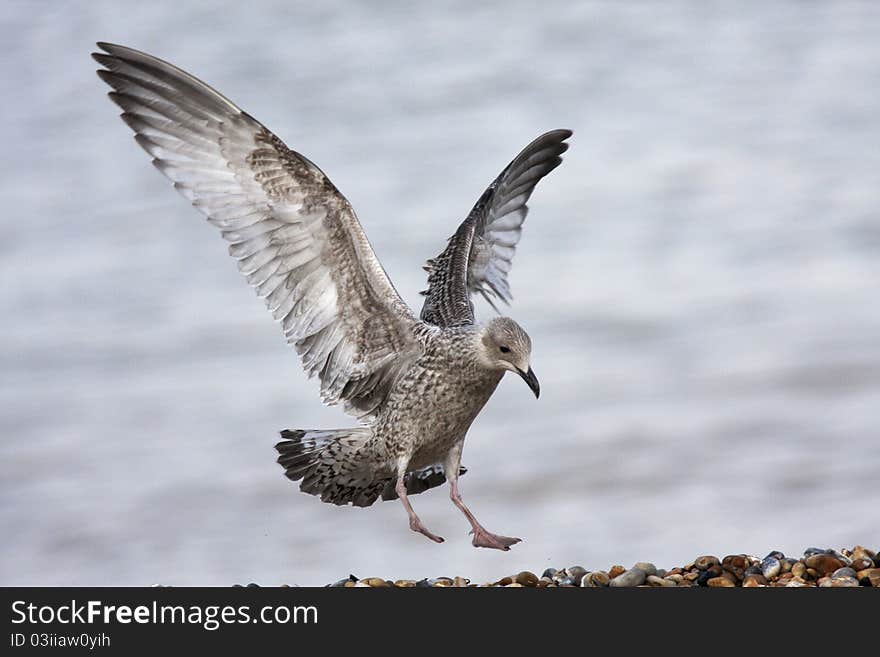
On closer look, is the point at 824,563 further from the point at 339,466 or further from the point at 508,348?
the point at 339,466

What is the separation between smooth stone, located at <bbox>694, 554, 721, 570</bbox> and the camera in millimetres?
4867

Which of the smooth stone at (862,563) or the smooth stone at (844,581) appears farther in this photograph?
the smooth stone at (862,563)

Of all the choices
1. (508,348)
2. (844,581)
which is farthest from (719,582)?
(508,348)

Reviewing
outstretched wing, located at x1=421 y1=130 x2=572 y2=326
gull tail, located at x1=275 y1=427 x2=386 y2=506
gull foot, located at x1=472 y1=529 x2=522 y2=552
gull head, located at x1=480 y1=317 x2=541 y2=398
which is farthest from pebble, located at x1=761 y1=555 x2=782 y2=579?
outstretched wing, located at x1=421 y1=130 x2=572 y2=326

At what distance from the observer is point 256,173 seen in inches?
206

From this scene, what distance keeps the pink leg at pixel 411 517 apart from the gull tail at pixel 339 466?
0.46 feet

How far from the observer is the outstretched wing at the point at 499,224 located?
20.8 feet

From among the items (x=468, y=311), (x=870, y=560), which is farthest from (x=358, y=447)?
(x=870, y=560)

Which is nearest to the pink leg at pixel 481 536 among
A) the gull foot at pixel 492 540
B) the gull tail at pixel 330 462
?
the gull foot at pixel 492 540

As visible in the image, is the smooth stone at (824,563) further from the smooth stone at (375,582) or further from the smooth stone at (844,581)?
the smooth stone at (375,582)

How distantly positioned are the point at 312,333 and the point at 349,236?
18.7 inches

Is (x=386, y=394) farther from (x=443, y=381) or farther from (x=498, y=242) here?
(x=498, y=242)

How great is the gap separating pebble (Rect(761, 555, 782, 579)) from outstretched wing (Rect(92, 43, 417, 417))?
1783 mm

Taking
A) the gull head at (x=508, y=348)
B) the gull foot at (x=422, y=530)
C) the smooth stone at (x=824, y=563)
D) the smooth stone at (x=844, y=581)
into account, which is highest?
the gull head at (x=508, y=348)
